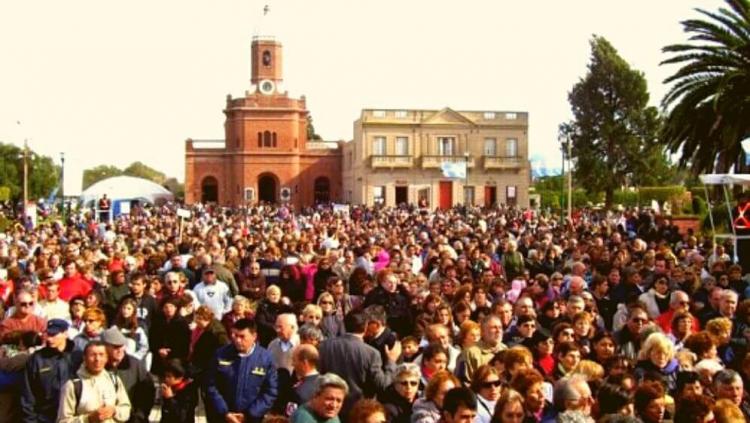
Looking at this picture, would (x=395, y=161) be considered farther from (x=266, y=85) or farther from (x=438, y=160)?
(x=266, y=85)

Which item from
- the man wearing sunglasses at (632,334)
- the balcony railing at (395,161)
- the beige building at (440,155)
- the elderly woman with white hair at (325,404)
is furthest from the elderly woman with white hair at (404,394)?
the balcony railing at (395,161)

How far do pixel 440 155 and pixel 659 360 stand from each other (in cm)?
6217

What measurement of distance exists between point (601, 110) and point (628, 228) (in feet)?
111

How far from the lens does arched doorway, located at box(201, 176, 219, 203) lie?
75.3 meters

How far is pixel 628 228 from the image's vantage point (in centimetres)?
2672

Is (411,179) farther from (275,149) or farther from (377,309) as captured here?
(377,309)

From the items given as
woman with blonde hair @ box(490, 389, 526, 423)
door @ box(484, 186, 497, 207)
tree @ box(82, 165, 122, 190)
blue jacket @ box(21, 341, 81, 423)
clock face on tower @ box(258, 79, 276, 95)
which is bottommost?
blue jacket @ box(21, 341, 81, 423)

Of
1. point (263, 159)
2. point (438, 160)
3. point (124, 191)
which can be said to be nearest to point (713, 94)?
point (124, 191)

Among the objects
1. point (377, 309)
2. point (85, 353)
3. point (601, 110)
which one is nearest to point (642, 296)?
point (377, 309)

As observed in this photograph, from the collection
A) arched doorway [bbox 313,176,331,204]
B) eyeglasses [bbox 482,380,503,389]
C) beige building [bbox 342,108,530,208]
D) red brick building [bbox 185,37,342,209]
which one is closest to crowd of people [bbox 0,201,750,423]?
eyeglasses [bbox 482,380,503,389]

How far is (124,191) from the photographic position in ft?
153

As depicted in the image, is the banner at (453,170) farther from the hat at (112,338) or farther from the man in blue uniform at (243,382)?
the hat at (112,338)

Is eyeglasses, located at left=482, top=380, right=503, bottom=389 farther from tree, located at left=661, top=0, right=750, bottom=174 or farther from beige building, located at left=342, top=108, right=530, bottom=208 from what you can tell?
beige building, located at left=342, top=108, right=530, bottom=208

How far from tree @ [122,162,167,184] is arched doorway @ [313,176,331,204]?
276 feet
